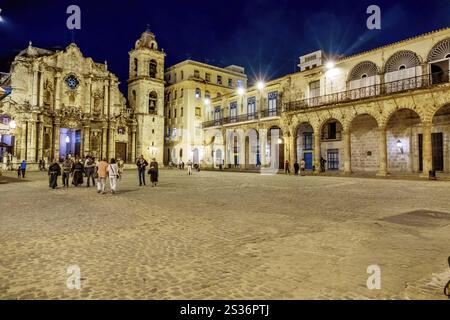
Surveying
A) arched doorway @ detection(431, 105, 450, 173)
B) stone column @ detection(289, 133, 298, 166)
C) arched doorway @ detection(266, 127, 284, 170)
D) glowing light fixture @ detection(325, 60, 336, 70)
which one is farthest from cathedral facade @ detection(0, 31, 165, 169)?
arched doorway @ detection(431, 105, 450, 173)

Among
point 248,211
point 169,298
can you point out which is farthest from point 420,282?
point 248,211

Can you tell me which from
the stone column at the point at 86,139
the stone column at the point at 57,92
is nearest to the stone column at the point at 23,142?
the stone column at the point at 57,92

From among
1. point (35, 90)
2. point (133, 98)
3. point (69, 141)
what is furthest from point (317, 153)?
point (69, 141)

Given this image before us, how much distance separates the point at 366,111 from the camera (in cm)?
2458

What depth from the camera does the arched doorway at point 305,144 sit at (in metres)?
32.5

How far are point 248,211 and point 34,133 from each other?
125 ft

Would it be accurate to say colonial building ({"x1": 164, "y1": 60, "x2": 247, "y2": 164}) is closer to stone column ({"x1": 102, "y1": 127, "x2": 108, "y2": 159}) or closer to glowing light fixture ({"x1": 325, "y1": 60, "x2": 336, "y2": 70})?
stone column ({"x1": 102, "y1": 127, "x2": 108, "y2": 159})

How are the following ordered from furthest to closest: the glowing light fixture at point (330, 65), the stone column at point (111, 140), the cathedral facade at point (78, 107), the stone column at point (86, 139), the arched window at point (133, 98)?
the arched window at point (133, 98)
the stone column at point (111, 140)
the stone column at point (86, 139)
the cathedral facade at point (78, 107)
the glowing light fixture at point (330, 65)

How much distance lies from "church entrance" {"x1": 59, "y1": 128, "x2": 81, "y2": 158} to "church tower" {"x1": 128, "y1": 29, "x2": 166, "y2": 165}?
8.56 metres

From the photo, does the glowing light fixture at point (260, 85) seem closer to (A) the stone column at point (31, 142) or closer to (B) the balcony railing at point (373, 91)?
(B) the balcony railing at point (373, 91)

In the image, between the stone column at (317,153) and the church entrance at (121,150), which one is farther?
the church entrance at (121,150)

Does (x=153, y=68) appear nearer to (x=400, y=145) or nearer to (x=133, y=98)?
(x=133, y=98)

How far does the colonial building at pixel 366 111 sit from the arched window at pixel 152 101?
16.8m
